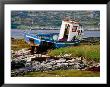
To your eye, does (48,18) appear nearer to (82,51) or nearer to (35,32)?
(35,32)

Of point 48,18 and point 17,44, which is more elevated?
point 48,18

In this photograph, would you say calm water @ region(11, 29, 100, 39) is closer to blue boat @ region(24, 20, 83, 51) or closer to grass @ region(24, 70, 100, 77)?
blue boat @ region(24, 20, 83, 51)

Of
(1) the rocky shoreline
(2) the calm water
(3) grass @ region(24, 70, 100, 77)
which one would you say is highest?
(2) the calm water

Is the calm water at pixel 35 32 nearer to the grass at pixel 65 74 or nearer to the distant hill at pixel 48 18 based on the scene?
the distant hill at pixel 48 18

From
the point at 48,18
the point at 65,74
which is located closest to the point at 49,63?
the point at 65,74

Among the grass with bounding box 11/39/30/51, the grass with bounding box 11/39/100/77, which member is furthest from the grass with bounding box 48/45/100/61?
the grass with bounding box 11/39/30/51

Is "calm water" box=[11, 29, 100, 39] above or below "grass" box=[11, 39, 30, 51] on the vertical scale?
above
